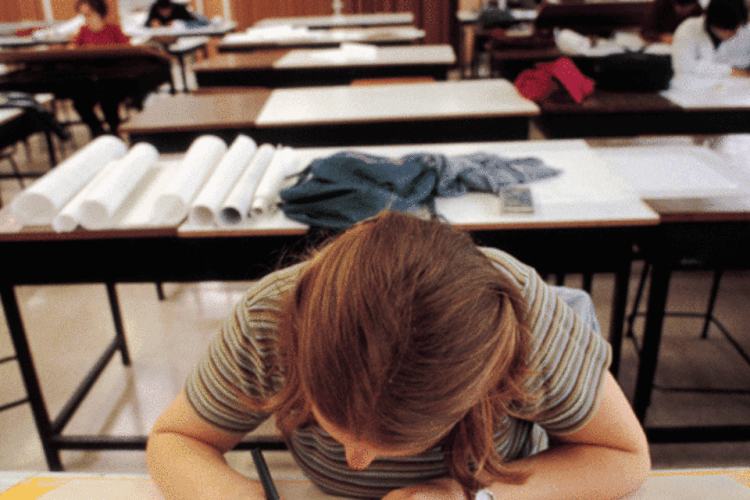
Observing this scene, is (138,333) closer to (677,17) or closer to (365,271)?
(365,271)

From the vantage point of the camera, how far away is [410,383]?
1.53 ft

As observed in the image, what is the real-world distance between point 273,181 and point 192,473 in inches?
35.1

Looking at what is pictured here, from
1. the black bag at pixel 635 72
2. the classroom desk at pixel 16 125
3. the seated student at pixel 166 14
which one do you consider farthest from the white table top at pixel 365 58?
the seated student at pixel 166 14

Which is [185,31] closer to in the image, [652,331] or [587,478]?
[652,331]

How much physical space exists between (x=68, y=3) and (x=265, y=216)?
822 cm

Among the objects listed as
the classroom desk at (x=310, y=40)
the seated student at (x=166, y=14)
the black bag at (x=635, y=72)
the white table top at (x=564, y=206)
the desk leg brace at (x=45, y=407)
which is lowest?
the desk leg brace at (x=45, y=407)

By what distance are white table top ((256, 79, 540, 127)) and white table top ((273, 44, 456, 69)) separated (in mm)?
578

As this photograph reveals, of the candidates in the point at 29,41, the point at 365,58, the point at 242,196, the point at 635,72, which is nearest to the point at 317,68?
the point at 365,58

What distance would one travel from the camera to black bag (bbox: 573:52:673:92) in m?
2.37

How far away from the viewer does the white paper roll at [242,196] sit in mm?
1357

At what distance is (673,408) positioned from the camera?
71.2 inches

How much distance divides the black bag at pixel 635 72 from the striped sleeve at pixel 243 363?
217 centimetres

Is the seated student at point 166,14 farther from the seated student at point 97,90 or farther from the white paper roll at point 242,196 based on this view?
the white paper roll at point 242,196

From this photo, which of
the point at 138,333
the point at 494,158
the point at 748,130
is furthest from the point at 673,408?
the point at 138,333
